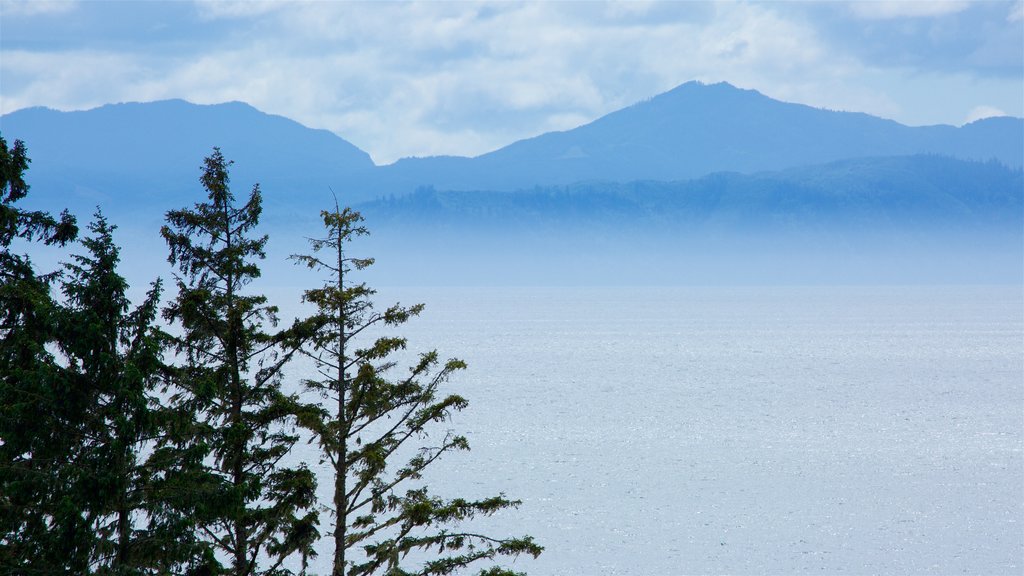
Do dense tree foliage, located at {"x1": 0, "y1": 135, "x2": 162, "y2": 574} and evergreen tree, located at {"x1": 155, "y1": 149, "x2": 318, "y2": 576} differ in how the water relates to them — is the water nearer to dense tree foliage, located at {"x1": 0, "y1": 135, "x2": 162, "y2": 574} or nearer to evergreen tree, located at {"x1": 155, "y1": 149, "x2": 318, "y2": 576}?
evergreen tree, located at {"x1": 155, "y1": 149, "x2": 318, "y2": 576}

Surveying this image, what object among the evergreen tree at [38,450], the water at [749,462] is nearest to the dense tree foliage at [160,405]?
the evergreen tree at [38,450]

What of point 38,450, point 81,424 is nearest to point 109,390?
point 81,424

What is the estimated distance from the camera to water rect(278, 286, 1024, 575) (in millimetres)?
29781

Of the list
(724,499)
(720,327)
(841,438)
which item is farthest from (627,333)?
(724,499)

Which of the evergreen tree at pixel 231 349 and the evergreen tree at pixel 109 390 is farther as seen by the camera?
the evergreen tree at pixel 231 349

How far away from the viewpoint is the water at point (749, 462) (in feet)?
97.7

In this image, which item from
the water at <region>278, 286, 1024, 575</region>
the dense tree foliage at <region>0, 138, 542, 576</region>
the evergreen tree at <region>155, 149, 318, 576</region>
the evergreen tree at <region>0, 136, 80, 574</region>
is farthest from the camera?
the water at <region>278, 286, 1024, 575</region>

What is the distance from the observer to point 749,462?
44.6m

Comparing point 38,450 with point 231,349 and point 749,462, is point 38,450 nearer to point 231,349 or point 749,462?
point 231,349

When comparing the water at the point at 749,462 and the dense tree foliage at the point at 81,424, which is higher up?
the dense tree foliage at the point at 81,424

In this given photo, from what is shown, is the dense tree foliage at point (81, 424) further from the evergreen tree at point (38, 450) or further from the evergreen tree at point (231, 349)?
the evergreen tree at point (231, 349)

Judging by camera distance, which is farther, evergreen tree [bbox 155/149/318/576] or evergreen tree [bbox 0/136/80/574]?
evergreen tree [bbox 155/149/318/576]

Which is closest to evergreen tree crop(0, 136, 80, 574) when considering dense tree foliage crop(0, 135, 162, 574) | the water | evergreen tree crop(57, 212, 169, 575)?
dense tree foliage crop(0, 135, 162, 574)

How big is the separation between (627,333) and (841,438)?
93.0 metres
